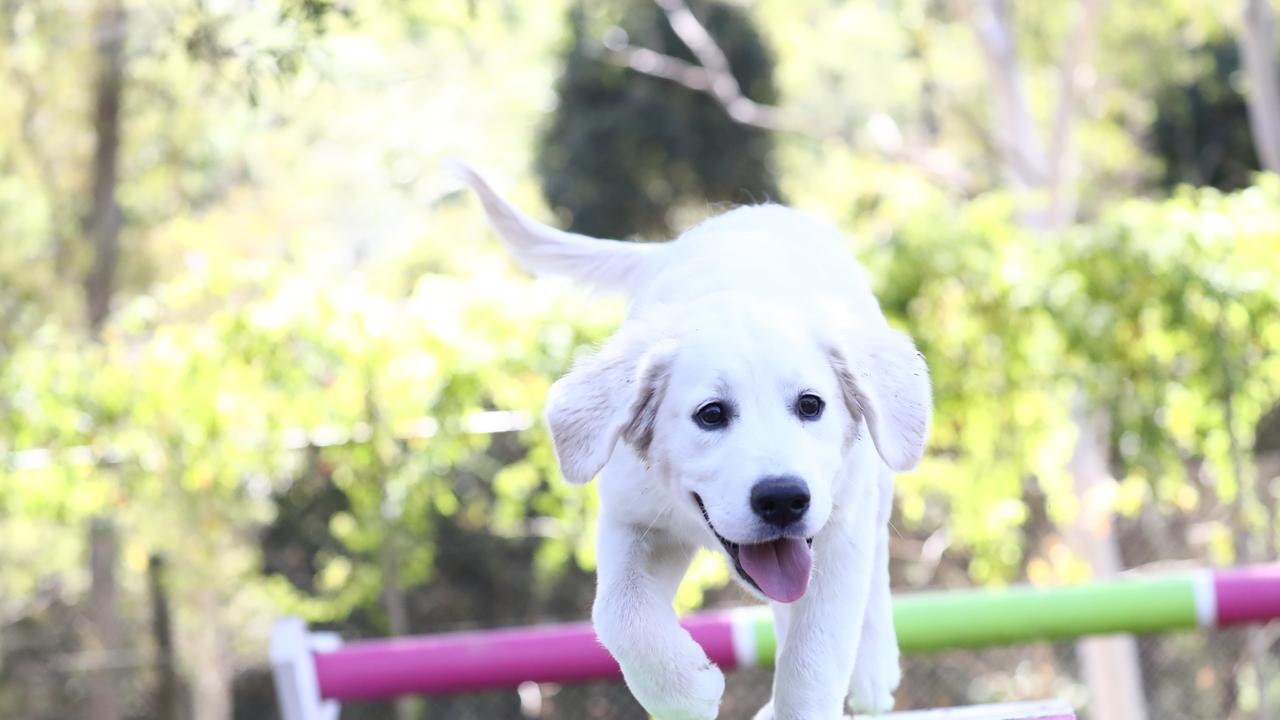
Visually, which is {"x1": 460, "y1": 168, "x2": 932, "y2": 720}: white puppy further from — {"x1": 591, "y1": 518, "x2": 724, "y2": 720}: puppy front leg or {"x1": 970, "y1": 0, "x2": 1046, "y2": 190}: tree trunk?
{"x1": 970, "y1": 0, "x2": 1046, "y2": 190}: tree trunk

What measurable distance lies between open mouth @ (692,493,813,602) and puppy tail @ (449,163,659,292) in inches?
42.0

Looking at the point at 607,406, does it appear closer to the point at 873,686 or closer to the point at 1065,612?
the point at 873,686

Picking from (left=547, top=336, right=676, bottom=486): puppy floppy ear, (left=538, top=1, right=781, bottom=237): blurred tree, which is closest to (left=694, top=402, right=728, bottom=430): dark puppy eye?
(left=547, top=336, right=676, bottom=486): puppy floppy ear

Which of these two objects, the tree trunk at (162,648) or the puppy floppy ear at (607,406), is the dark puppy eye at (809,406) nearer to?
the puppy floppy ear at (607,406)

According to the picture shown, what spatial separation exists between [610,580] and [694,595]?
12.6 feet

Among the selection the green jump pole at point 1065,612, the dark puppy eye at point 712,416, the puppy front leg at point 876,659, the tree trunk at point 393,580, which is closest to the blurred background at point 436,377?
the tree trunk at point 393,580

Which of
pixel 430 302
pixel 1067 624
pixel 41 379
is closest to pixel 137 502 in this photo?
pixel 41 379

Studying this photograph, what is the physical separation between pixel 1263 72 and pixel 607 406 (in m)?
7.98

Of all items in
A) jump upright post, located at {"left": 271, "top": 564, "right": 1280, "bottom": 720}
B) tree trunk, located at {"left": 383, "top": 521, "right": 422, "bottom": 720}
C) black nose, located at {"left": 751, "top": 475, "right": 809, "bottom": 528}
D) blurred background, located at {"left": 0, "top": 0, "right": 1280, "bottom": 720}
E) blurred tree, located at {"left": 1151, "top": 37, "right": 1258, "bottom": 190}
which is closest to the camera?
black nose, located at {"left": 751, "top": 475, "right": 809, "bottom": 528}

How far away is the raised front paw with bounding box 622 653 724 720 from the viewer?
2.33 meters

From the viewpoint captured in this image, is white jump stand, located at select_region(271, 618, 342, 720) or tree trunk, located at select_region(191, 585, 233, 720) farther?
tree trunk, located at select_region(191, 585, 233, 720)

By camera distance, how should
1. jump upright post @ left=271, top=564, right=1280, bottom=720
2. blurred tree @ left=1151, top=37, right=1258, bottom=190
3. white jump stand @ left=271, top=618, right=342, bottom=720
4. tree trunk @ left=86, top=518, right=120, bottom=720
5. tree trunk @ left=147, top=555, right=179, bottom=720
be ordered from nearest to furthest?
white jump stand @ left=271, top=618, right=342, bottom=720 < jump upright post @ left=271, top=564, right=1280, bottom=720 < tree trunk @ left=147, top=555, right=179, bottom=720 < tree trunk @ left=86, top=518, right=120, bottom=720 < blurred tree @ left=1151, top=37, right=1258, bottom=190

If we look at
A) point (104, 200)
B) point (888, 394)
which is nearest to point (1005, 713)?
point (888, 394)

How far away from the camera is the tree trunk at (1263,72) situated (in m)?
9.05
